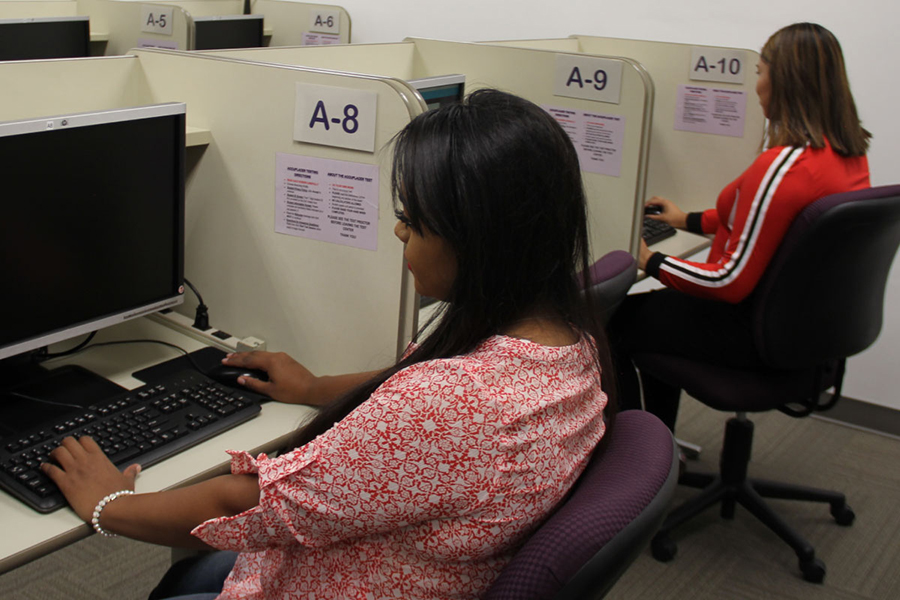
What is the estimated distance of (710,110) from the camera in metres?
2.53

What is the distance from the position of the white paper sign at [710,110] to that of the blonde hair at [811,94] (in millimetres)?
384

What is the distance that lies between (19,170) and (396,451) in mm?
708

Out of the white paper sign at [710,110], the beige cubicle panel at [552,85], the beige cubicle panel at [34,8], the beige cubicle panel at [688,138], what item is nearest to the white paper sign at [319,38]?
the beige cubicle panel at [34,8]

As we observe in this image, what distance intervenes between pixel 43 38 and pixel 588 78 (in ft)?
5.80

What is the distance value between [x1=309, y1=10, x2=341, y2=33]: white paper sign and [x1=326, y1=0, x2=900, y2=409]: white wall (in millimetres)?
629

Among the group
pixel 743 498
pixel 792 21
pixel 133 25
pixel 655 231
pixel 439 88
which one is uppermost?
pixel 792 21

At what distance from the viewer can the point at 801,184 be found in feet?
6.22

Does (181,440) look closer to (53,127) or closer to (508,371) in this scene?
(53,127)

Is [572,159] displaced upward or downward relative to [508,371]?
upward

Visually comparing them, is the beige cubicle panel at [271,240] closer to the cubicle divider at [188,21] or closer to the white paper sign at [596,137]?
the white paper sign at [596,137]

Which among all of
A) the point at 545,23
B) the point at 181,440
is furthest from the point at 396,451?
the point at 545,23

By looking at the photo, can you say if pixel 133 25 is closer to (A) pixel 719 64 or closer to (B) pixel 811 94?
(A) pixel 719 64

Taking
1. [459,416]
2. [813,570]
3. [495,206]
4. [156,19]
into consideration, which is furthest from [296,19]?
[459,416]

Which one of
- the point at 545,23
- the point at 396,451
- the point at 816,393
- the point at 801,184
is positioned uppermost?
the point at 545,23
